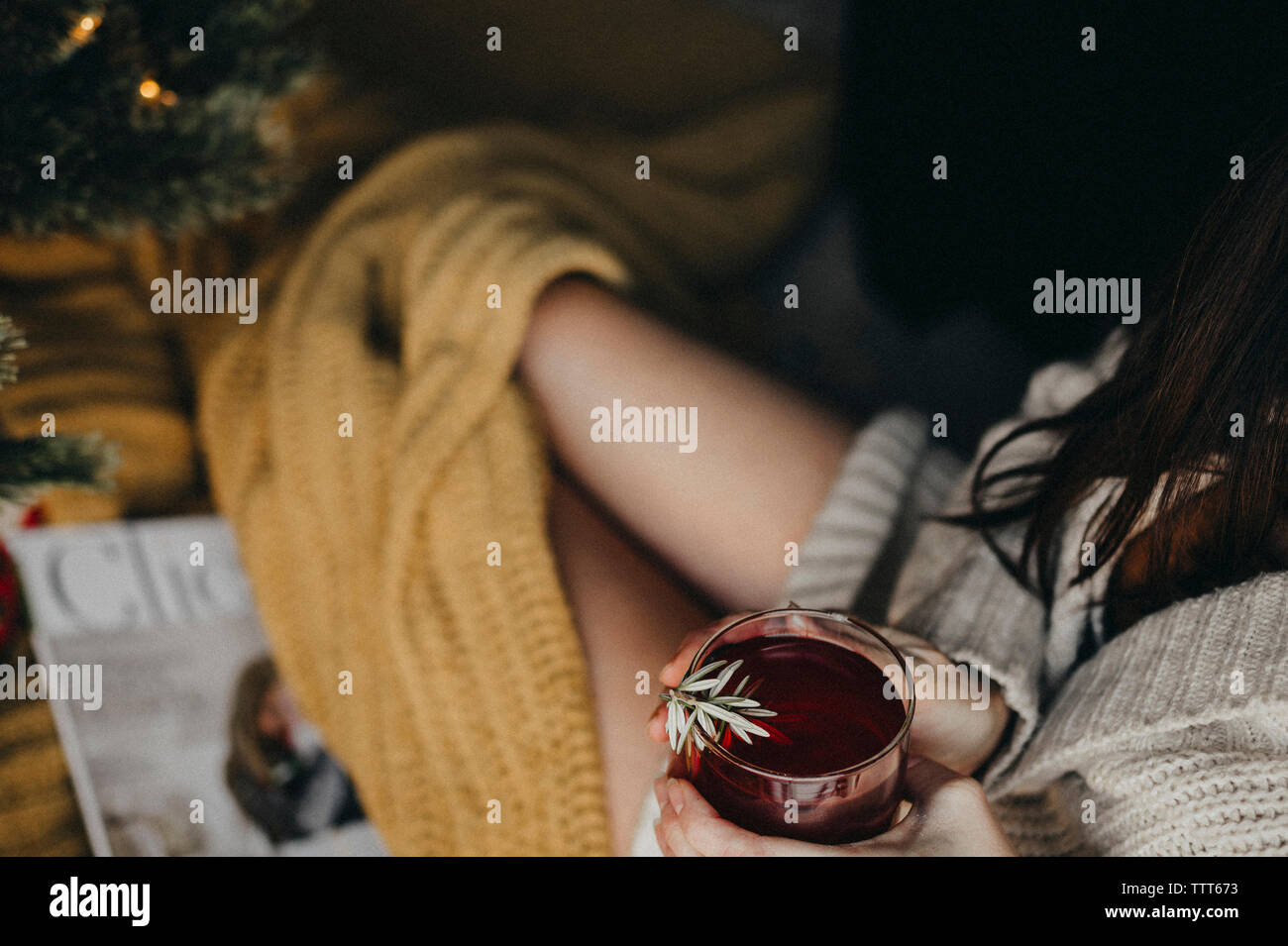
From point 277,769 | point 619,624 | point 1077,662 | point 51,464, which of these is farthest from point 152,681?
point 1077,662

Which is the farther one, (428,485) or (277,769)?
(277,769)

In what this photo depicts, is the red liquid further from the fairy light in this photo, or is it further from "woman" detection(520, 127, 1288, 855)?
the fairy light

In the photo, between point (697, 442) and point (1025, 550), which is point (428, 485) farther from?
point (1025, 550)

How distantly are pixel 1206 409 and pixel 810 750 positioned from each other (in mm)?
312

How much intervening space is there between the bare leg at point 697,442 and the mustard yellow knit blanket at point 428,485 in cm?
4

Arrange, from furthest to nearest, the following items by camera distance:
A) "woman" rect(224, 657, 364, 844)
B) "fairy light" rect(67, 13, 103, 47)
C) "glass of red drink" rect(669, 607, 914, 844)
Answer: "woman" rect(224, 657, 364, 844)
"fairy light" rect(67, 13, 103, 47)
"glass of red drink" rect(669, 607, 914, 844)

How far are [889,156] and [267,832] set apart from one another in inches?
42.2

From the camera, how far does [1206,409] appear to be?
1.63 feet

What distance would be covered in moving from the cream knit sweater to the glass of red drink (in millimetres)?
163

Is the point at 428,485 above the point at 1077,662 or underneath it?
above

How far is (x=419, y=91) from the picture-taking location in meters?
1.12

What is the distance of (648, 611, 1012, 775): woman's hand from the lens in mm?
546

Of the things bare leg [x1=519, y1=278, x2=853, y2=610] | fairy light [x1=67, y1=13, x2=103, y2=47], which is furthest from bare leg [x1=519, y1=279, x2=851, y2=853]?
fairy light [x1=67, y1=13, x2=103, y2=47]

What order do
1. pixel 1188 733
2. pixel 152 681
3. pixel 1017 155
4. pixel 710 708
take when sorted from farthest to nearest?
pixel 1017 155 → pixel 152 681 → pixel 1188 733 → pixel 710 708
